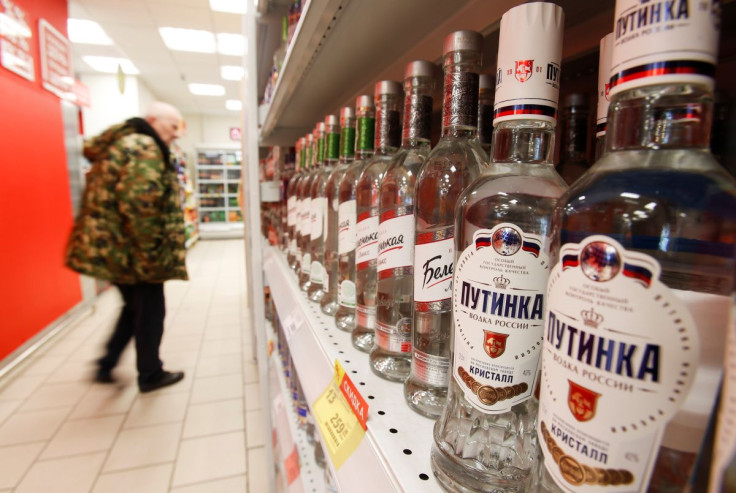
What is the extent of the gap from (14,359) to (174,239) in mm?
1520

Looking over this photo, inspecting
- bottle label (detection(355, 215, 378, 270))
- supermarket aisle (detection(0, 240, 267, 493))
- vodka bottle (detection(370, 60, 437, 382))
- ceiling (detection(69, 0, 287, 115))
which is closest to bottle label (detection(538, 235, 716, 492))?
vodka bottle (detection(370, 60, 437, 382))

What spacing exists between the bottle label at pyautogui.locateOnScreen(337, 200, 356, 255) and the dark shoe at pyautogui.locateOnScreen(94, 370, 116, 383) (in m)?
2.54

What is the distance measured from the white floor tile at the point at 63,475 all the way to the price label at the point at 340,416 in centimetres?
185

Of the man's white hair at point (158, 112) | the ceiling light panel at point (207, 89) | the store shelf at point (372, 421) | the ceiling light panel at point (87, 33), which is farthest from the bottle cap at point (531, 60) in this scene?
the ceiling light panel at point (207, 89)

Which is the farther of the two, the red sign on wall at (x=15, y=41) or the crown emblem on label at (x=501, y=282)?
the red sign on wall at (x=15, y=41)

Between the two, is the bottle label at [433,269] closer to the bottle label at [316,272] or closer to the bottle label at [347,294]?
the bottle label at [347,294]

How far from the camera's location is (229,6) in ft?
14.8

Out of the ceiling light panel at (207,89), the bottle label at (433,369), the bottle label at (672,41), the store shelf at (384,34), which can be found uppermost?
the ceiling light panel at (207,89)

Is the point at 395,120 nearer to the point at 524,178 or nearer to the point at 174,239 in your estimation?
the point at 524,178

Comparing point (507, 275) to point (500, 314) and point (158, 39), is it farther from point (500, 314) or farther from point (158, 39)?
point (158, 39)

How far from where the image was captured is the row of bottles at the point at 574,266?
23cm

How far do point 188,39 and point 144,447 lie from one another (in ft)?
17.6

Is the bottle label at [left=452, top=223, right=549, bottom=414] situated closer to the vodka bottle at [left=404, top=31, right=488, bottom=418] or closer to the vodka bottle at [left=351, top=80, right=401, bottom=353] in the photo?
the vodka bottle at [left=404, top=31, right=488, bottom=418]

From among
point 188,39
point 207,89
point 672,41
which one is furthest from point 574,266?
point 207,89
